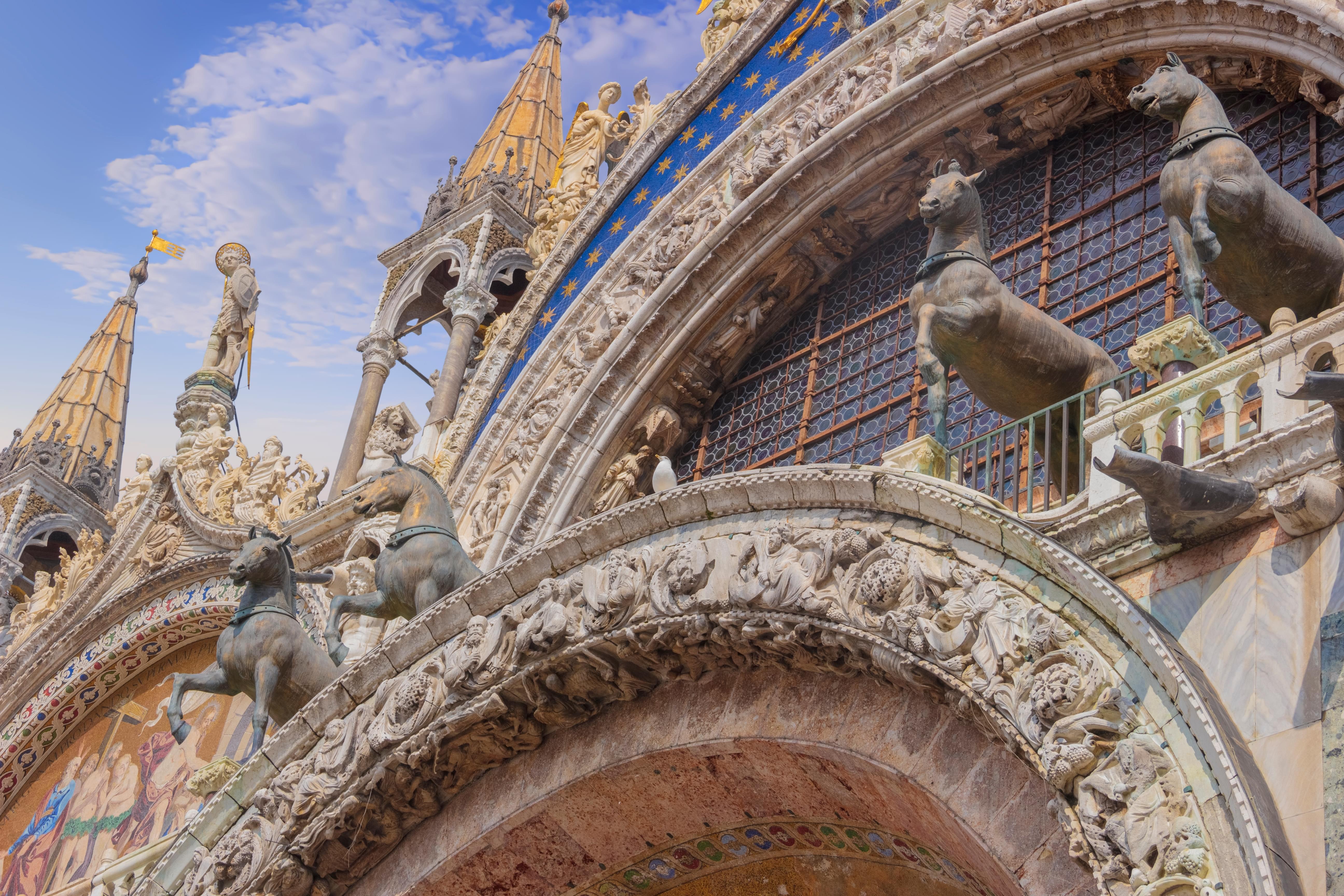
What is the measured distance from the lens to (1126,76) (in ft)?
36.7

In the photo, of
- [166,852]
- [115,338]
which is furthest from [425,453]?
[115,338]

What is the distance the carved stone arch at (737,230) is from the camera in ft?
37.6

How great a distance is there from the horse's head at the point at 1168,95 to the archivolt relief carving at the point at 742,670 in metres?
2.35

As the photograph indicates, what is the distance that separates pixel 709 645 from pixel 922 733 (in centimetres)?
130

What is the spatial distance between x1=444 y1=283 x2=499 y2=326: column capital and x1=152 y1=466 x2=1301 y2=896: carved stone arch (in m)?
6.55

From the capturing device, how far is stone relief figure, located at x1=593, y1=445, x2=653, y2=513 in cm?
1250

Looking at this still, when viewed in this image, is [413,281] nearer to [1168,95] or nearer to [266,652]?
[266,652]

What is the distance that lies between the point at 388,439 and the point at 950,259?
7.01 meters

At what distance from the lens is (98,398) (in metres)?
23.8

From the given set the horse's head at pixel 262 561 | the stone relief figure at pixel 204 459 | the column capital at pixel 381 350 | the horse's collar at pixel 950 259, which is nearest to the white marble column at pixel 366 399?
the column capital at pixel 381 350

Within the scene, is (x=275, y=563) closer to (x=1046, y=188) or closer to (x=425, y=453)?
(x=425, y=453)

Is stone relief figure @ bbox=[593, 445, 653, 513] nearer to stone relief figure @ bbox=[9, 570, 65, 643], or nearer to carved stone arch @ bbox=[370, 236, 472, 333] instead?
carved stone arch @ bbox=[370, 236, 472, 333]

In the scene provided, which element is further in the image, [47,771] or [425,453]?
[47,771]

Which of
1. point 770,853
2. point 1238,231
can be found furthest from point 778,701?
point 1238,231
